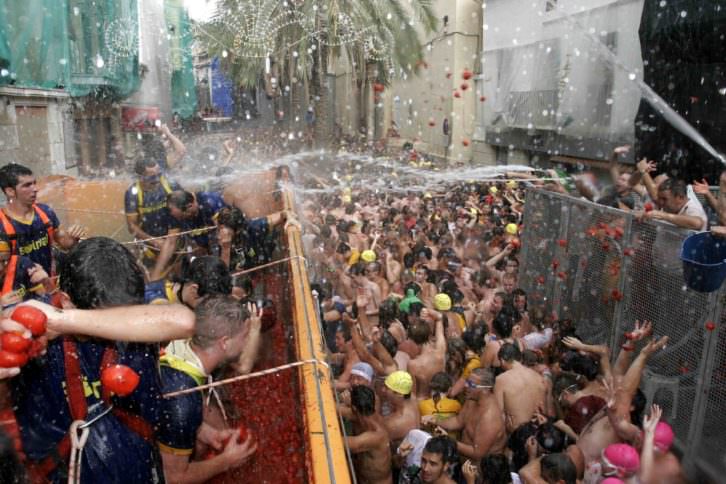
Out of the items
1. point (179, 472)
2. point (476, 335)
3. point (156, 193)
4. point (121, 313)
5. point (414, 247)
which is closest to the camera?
point (121, 313)

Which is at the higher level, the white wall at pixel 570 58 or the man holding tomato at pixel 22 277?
the white wall at pixel 570 58

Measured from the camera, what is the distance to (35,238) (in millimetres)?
4262

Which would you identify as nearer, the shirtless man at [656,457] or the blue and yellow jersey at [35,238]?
the shirtless man at [656,457]

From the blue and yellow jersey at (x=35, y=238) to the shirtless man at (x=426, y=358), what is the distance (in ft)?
9.51

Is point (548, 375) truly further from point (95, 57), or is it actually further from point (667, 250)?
point (95, 57)

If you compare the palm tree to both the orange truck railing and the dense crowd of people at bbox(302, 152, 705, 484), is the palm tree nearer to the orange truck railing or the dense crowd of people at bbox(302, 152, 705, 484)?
the dense crowd of people at bbox(302, 152, 705, 484)

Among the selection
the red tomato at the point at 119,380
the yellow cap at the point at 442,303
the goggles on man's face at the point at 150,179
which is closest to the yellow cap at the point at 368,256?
the yellow cap at the point at 442,303

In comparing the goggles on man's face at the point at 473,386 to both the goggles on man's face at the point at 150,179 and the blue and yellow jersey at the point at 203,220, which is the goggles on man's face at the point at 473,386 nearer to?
the blue and yellow jersey at the point at 203,220

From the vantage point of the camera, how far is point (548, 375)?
4430 mm

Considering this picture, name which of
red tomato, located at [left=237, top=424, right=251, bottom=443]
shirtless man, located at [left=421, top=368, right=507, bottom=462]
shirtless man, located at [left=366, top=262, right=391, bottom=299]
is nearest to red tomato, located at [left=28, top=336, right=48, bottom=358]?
red tomato, located at [left=237, top=424, right=251, bottom=443]

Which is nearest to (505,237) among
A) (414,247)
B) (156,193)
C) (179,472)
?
(414,247)

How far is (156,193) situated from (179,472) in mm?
3667

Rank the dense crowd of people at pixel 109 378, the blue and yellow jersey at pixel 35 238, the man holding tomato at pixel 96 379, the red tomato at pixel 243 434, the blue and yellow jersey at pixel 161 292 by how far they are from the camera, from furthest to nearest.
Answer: the blue and yellow jersey at pixel 35 238, the blue and yellow jersey at pixel 161 292, the red tomato at pixel 243 434, the man holding tomato at pixel 96 379, the dense crowd of people at pixel 109 378

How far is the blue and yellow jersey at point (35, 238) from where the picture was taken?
4.14 meters
